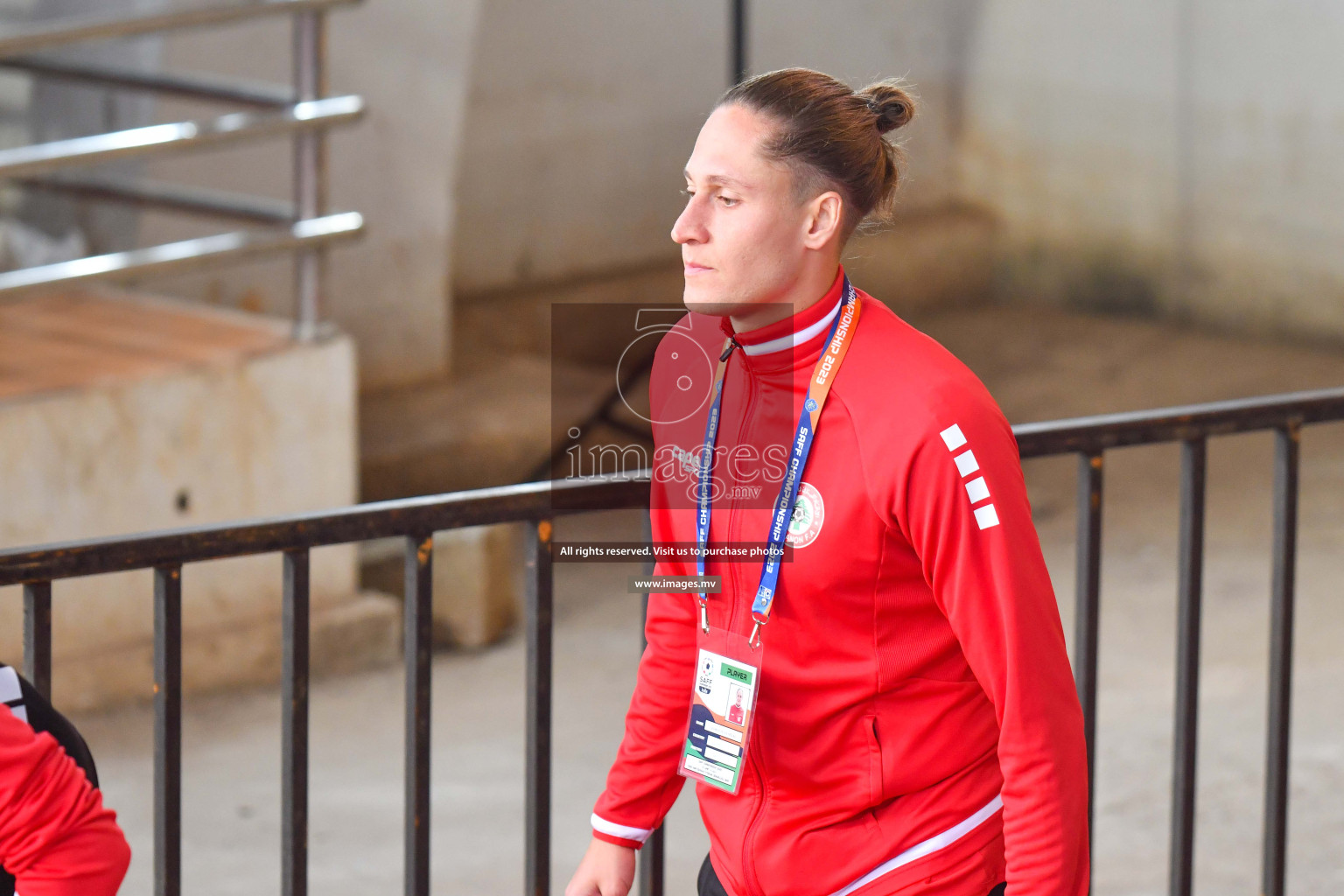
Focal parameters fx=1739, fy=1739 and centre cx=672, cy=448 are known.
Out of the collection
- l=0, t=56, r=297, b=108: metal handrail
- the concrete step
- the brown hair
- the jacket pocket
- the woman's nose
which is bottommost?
the concrete step

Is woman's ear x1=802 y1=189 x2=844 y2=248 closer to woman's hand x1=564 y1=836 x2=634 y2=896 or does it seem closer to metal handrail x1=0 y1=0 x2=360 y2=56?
woman's hand x1=564 y1=836 x2=634 y2=896

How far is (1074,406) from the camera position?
7160 mm

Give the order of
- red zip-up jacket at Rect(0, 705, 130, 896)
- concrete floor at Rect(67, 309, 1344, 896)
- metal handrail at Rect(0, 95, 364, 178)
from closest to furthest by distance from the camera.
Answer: red zip-up jacket at Rect(0, 705, 130, 896), concrete floor at Rect(67, 309, 1344, 896), metal handrail at Rect(0, 95, 364, 178)

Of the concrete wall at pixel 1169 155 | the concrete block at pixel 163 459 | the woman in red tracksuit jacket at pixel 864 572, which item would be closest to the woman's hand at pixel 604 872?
the woman in red tracksuit jacket at pixel 864 572

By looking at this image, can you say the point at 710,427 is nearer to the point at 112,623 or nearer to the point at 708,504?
the point at 708,504

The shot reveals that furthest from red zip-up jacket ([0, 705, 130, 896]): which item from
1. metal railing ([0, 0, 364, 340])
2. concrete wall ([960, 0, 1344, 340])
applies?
concrete wall ([960, 0, 1344, 340])

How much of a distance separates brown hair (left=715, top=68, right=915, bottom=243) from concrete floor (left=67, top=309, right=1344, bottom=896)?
2.35 m

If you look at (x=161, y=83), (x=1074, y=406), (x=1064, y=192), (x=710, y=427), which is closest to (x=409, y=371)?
(x=161, y=83)

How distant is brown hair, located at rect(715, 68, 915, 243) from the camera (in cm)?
142

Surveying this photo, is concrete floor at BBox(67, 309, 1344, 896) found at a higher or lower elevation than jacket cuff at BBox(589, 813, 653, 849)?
lower

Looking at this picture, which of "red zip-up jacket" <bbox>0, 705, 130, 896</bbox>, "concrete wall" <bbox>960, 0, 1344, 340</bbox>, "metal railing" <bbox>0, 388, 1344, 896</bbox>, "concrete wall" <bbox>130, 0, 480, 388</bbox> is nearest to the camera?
"red zip-up jacket" <bbox>0, 705, 130, 896</bbox>

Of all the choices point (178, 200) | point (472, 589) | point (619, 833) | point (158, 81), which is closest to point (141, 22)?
point (158, 81)

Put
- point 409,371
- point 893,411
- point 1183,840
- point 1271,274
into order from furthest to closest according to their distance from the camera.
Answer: point 1271,274 → point 409,371 → point 1183,840 → point 893,411

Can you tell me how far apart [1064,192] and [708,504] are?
7697 mm
